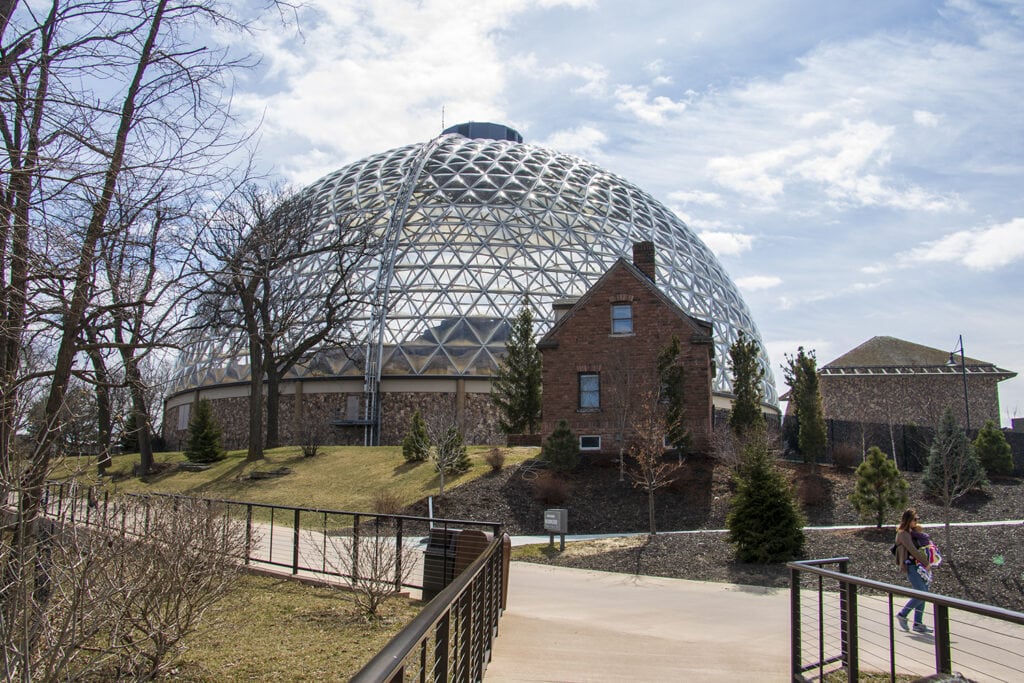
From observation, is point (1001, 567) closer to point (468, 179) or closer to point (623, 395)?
point (623, 395)

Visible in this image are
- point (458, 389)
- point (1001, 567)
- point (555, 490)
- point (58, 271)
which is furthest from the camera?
point (458, 389)

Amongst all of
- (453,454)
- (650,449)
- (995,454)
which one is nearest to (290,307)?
(453,454)

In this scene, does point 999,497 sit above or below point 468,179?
below

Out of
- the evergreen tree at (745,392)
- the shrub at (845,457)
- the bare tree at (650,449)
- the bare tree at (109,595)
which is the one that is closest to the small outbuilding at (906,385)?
the evergreen tree at (745,392)

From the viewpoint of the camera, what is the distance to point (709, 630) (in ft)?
33.0

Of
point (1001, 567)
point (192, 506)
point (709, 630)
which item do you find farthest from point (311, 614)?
point (1001, 567)

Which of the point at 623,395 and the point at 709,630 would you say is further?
the point at 623,395

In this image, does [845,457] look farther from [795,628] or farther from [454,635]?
[454,635]

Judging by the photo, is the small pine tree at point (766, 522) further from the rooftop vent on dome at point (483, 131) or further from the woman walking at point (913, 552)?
the rooftop vent on dome at point (483, 131)

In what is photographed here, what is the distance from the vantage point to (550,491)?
23891mm

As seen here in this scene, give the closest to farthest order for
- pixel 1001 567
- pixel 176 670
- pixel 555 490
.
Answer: pixel 176 670 → pixel 1001 567 → pixel 555 490

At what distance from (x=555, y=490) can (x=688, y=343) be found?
8081 millimetres

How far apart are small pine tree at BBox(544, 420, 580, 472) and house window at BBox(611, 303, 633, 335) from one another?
14.9 ft

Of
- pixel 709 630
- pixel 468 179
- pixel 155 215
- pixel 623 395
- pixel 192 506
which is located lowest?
pixel 709 630
